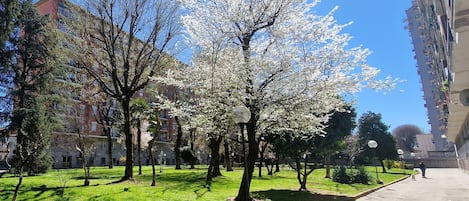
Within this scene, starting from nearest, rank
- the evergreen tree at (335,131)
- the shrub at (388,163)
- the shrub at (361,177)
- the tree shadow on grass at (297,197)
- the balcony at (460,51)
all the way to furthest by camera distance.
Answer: the balcony at (460,51), the tree shadow on grass at (297,197), the evergreen tree at (335,131), the shrub at (361,177), the shrub at (388,163)

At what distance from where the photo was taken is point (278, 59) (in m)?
11.2

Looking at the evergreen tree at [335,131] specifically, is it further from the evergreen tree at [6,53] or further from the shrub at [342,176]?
the evergreen tree at [6,53]

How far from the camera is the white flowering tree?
10648mm

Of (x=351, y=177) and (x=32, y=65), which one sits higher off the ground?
(x=32, y=65)

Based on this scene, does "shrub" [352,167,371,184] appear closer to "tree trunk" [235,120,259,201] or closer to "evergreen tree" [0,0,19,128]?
"tree trunk" [235,120,259,201]

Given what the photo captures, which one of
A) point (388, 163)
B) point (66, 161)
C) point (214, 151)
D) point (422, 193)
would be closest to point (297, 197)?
point (422, 193)

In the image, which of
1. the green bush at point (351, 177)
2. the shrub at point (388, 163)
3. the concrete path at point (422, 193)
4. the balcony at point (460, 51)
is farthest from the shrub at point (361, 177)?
the shrub at point (388, 163)

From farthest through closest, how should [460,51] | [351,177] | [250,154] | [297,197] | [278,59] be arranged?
[351,177], [297,197], [250,154], [278,59], [460,51]

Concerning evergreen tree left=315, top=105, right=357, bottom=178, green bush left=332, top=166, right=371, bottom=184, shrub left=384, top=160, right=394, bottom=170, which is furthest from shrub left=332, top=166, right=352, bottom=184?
shrub left=384, top=160, right=394, bottom=170

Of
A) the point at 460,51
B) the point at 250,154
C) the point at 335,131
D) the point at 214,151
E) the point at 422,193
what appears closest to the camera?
the point at 460,51

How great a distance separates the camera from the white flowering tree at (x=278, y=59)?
10.6m

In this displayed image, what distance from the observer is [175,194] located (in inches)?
511

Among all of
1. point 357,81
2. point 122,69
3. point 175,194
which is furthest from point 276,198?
point 122,69

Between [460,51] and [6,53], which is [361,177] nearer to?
[460,51]
